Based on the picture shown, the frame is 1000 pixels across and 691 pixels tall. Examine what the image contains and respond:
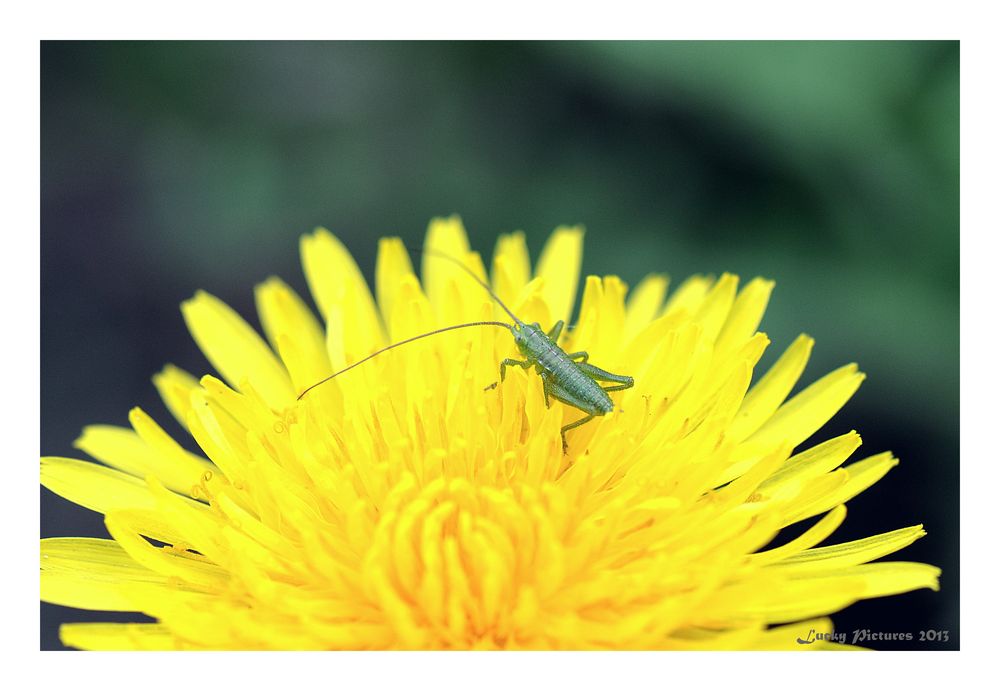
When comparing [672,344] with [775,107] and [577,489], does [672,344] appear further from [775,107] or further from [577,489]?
→ [775,107]

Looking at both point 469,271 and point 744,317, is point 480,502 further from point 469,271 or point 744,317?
point 744,317

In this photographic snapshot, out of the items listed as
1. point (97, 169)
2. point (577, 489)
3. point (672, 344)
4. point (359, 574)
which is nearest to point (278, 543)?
point (359, 574)

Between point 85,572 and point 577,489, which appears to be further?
point 85,572

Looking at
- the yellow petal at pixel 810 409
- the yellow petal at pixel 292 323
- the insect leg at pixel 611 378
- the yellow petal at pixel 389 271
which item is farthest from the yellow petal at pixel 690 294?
the yellow petal at pixel 292 323

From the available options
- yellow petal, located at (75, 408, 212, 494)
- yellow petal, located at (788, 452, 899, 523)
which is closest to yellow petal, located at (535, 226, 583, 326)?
yellow petal, located at (788, 452, 899, 523)

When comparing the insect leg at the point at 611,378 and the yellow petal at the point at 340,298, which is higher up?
the yellow petal at the point at 340,298

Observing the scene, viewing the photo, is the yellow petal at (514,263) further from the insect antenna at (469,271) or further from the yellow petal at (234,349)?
the yellow petal at (234,349)
